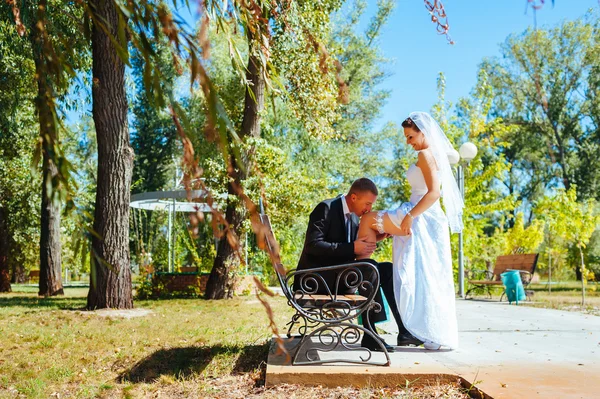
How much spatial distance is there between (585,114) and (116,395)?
37.4 metres

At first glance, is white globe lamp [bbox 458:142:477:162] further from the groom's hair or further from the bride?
the groom's hair

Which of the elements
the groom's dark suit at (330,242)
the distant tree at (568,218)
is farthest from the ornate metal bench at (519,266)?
the groom's dark suit at (330,242)

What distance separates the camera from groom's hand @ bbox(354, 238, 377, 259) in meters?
4.96

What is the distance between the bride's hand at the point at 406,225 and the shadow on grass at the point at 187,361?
151cm

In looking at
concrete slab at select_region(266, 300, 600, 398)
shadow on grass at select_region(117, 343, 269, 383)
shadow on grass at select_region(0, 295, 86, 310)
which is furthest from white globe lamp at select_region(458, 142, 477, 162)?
shadow on grass at select_region(117, 343, 269, 383)

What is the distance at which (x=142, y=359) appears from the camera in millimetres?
5734

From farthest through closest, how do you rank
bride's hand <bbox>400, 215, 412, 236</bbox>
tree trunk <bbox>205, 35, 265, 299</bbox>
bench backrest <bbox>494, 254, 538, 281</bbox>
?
bench backrest <bbox>494, 254, 538, 281</bbox>
tree trunk <bbox>205, 35, 265, 299</bbox>
bride's hand <bbox>400, 215, 412, 236</bbox>

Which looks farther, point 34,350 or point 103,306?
point 103,306

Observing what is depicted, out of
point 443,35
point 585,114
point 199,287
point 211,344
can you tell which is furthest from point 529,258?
point 585,114

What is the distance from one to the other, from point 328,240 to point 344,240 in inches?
5.4

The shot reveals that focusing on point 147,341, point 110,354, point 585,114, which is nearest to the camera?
point 110,354

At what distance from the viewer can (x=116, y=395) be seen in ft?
15.3

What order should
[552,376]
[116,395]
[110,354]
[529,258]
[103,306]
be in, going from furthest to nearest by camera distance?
[529,258]
[103,306]
[110,354]
[116,395]
[552,376]

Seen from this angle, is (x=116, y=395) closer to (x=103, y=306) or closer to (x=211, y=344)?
(x=211, y=344)
